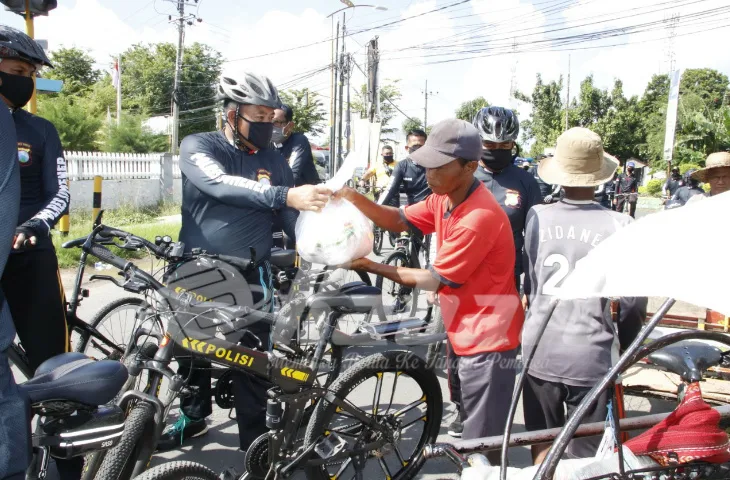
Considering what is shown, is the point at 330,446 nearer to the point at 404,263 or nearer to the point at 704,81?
the point at 404,263

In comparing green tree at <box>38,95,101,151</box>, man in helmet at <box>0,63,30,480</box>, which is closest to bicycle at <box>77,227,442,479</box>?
man in helmet at <box>0,63,30,480</box>

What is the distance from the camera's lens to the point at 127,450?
2266 mm

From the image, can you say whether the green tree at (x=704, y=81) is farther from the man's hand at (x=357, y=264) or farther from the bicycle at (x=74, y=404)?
the bicycle at (x=74, y=404)

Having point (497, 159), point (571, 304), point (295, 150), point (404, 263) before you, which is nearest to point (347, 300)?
point (571, 304)

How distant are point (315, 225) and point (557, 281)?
1105mm

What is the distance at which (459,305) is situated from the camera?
256 centimetres

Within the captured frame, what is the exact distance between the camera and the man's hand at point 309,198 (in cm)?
257

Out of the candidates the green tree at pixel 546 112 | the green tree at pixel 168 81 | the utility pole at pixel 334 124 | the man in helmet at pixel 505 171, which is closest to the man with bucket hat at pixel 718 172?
the man in helmet at pixel 505 171

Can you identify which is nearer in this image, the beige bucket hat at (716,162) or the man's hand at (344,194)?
the man's hand at (344,194)

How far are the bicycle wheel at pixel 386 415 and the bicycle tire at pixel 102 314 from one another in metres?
1.58

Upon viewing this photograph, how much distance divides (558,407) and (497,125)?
2209 mm

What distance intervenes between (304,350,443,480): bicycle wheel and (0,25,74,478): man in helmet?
3.90ft

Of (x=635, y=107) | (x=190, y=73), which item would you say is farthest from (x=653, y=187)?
(x=190, y=73)

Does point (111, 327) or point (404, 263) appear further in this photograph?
point (404, 263)
